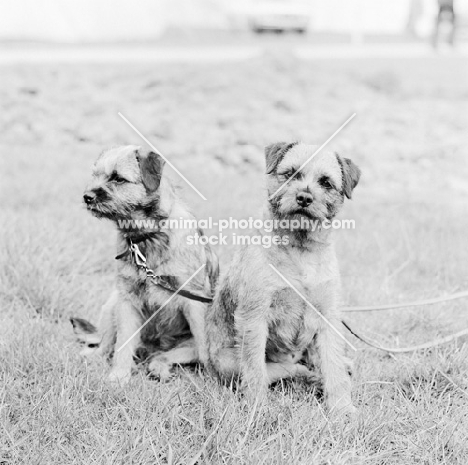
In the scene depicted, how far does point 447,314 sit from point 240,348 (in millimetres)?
2006

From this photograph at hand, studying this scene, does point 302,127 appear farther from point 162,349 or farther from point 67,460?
point 67,460

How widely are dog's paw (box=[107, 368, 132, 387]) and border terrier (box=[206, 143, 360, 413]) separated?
27.9 inches

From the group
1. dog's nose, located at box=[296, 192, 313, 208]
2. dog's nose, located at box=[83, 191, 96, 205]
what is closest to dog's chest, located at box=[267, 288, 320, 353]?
dog's nose, located at box=[296, 192, 313, 208]

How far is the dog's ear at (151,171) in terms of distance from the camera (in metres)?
3.99

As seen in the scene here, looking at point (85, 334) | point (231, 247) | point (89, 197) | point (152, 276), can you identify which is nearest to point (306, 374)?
point (152, 276)

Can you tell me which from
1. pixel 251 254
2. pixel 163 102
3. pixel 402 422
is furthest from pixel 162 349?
pixel 163 102

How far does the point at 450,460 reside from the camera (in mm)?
3248

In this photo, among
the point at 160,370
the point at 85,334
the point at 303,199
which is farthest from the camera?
the point at 85,334

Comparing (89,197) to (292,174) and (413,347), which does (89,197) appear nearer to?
(292,174)

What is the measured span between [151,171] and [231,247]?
2.13m

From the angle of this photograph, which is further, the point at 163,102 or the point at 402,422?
the point at 163,102

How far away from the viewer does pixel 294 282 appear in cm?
368

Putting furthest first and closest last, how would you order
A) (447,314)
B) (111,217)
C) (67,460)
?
(447,314), (111,217), (67,460)

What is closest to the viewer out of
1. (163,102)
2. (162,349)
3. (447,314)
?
(162,349)
